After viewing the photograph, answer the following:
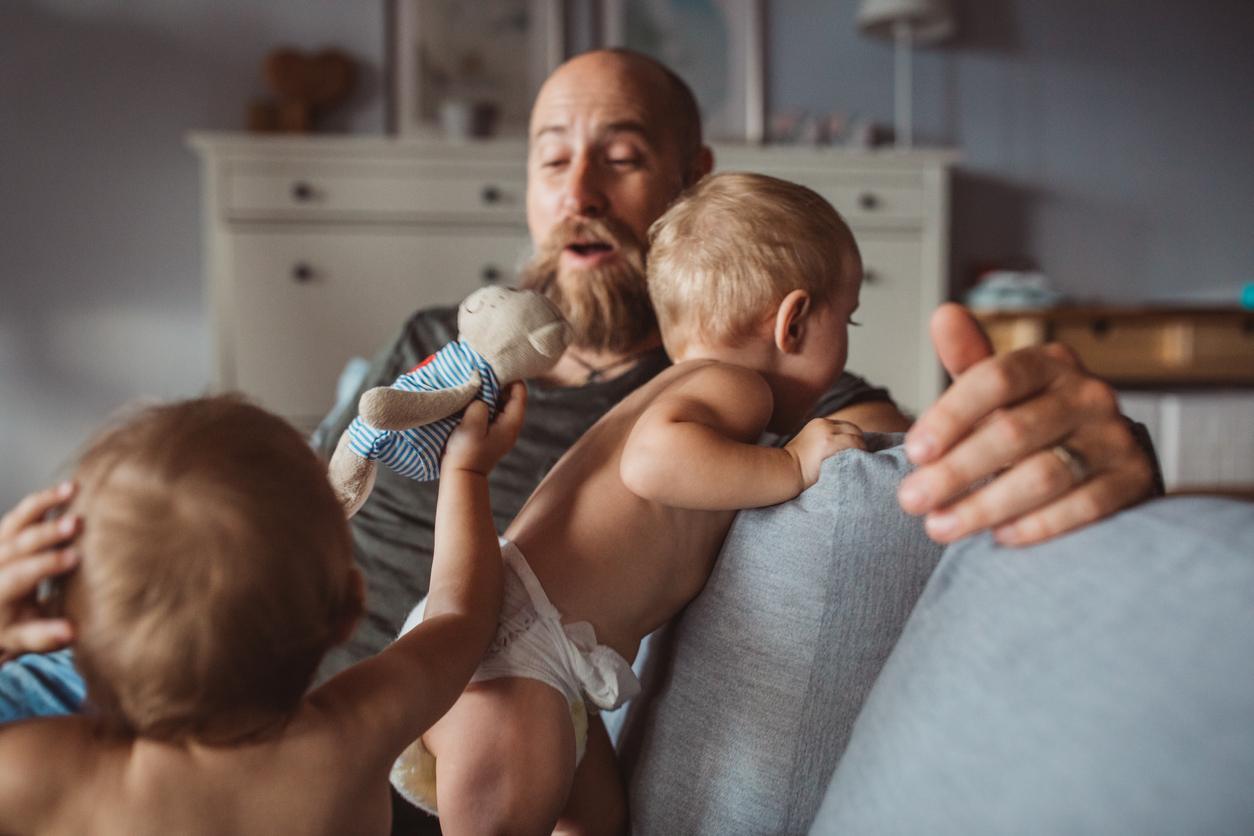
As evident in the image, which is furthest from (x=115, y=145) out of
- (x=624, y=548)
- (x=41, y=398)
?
(x=624, y=548)

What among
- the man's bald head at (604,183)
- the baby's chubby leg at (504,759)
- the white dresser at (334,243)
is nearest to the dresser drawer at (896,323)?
the white dresser at (334,243)

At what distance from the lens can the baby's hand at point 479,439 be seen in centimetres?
80

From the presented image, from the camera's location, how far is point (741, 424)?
87 cm

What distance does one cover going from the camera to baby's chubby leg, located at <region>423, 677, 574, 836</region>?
0.75 metres

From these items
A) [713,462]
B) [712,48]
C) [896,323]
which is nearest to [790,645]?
[713,462]

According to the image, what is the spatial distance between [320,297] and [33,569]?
2559mm

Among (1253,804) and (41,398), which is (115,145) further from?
(1253,804)

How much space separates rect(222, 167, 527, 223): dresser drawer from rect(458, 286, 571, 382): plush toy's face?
2287mm

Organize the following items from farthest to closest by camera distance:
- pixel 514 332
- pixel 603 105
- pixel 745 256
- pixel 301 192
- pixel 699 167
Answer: pixel 301 192, pixel 699 167, pixel 603 105, pixel 745 256, pixel 514 332

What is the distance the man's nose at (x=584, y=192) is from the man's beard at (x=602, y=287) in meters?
0.02

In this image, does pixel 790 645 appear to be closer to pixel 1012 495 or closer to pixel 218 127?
pixel 1012 495

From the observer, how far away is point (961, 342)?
1.95 ft

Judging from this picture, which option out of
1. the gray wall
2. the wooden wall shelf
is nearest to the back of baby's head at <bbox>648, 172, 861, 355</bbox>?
the wooden wall shelf

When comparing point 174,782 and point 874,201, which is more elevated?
point 874,201
